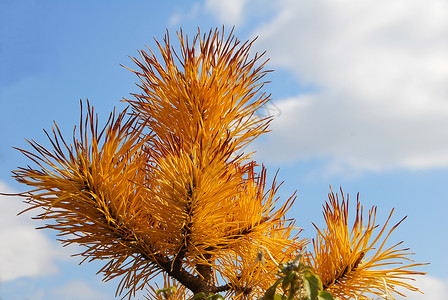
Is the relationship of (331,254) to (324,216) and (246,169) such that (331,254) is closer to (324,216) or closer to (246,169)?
(324,216)

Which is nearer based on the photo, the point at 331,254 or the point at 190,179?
the point at 190,179

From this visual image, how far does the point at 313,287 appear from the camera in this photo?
63cm

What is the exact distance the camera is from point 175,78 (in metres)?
1.01

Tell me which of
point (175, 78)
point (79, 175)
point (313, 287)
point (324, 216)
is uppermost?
point (175, 78)

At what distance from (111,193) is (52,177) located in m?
0.11

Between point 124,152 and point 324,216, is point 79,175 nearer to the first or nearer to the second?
point 124,152

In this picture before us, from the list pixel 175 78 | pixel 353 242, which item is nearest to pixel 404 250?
pixel 353 242

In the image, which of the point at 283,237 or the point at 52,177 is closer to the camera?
the point at 52,177

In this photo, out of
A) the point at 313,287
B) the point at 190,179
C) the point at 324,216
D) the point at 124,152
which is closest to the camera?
the point at 313,287

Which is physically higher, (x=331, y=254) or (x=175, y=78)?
(x=175, y=78)

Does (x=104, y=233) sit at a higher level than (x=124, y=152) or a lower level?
lower

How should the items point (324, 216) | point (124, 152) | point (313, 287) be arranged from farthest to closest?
point (324, 216) < point (124, 152) < point (313, 287)

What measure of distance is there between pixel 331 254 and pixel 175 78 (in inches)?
19.4

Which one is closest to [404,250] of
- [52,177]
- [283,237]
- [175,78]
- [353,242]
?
[353,242]
